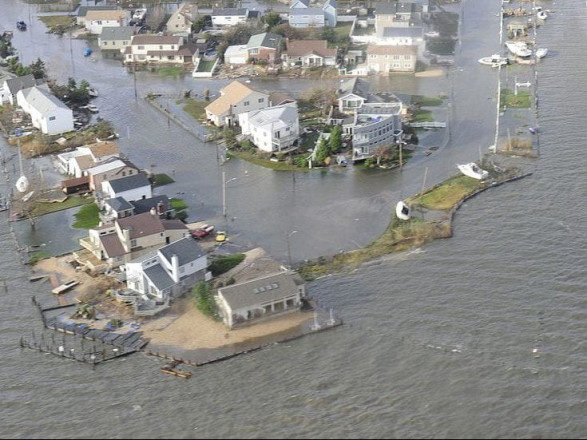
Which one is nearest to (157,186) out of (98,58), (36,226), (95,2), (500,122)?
(36,226)

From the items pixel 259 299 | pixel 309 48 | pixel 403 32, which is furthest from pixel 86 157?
pixel 403 32

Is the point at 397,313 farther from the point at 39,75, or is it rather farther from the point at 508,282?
the point at 39,75

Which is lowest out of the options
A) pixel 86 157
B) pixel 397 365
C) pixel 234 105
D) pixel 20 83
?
pixel 397 365

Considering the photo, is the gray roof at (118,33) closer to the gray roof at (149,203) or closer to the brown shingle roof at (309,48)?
the brown shingle roof at (309,48)

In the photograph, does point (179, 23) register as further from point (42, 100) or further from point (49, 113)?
point (49, 113)

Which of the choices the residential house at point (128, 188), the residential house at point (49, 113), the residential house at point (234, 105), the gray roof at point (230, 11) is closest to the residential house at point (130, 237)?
the residential house at point (128, 188)

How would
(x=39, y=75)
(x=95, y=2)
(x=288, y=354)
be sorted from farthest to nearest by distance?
1. (x=95, y=2)
2. (x=39, y=75)
3. (x=288, y=354)
